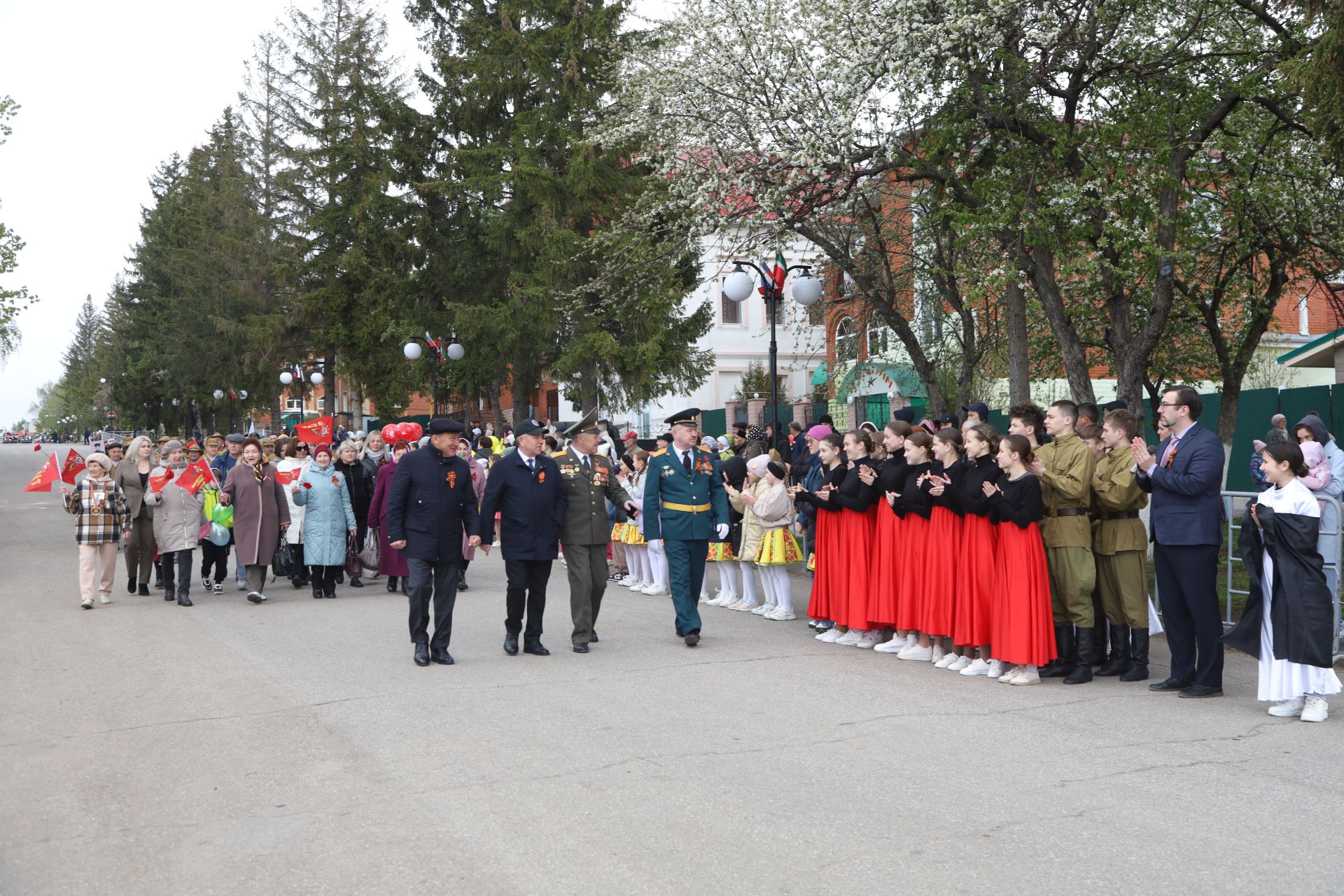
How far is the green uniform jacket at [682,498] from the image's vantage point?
35.4 ft

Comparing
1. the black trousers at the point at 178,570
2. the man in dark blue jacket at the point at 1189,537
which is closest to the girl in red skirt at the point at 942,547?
the man in dark blue jacket at the point at 1189,537

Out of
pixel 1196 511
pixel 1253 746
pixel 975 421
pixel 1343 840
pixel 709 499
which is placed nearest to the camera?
pixel 1343 840

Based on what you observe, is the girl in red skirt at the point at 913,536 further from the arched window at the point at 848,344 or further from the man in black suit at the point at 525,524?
the arched window at the point at 848,344

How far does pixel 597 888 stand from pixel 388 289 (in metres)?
30.4

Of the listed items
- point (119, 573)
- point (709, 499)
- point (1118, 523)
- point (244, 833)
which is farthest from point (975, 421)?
point (119, 573)

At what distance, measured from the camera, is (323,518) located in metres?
14.5

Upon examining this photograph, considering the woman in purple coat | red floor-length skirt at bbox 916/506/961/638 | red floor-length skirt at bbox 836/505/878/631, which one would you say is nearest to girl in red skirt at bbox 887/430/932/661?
red floor-length skirt at bbox 916/506/961/638

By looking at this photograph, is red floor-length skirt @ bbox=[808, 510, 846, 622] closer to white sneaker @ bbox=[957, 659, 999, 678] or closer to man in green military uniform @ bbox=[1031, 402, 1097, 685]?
white sneaker @ bbox=[957, 659, 999, 678]

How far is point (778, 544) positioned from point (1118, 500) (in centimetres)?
437

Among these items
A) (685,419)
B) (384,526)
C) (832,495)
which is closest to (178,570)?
(384,526)

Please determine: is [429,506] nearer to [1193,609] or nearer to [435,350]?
A: [1193,609]

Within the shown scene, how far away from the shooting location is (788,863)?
15.9 feet

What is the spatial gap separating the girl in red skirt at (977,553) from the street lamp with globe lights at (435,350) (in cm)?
2347

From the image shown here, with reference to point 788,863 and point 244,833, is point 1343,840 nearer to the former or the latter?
point 788,863
